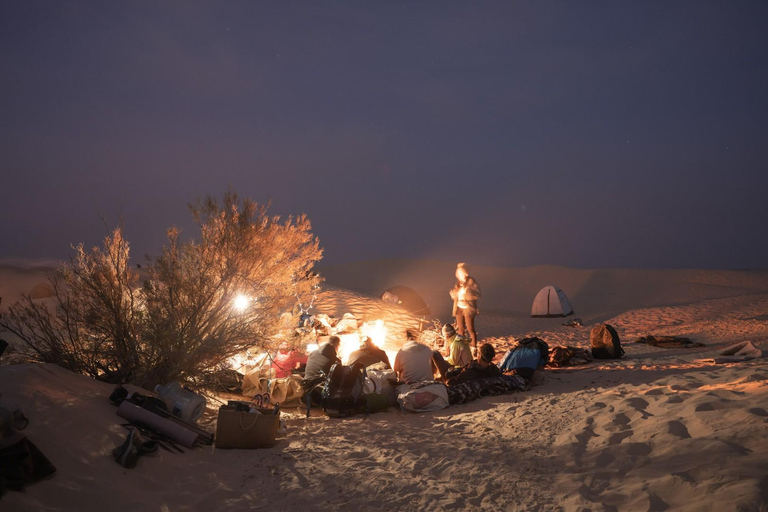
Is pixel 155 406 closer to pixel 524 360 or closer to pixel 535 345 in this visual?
pixel 524 360

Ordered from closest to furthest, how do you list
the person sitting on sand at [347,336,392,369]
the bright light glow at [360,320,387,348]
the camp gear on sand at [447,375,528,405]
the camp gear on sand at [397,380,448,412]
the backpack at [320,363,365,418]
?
the backpack at [320,363,365,418] → the camp gear on sand at [397,380,448,412] → the camp gear on sand at [447,375,528,405] → the person sitting on sand at [347,336,392,369] → the bright light glow at [360,320,387,348]

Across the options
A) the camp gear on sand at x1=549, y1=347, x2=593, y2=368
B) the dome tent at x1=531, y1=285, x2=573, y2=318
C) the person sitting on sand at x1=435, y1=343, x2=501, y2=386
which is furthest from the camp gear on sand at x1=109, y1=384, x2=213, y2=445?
the dome tent at x1=531, y1=285, x2=573, y2=318

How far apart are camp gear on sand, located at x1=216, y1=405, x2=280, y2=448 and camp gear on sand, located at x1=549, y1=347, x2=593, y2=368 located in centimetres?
626

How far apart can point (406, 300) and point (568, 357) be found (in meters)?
11.5

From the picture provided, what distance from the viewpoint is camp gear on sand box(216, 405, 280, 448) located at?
17.1 feet

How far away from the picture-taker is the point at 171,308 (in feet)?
21.7

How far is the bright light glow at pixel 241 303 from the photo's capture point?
7.31 metres

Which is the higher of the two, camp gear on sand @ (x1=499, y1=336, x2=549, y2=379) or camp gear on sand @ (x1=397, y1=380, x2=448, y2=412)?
camp gear on sand @ (x1=499, y1=336, x2=549, y2=379)

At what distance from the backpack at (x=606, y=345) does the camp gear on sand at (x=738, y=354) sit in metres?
1.44

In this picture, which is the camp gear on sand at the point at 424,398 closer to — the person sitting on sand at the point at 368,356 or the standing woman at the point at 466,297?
the person sitting on sand at the point at 368,356

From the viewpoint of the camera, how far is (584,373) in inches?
335

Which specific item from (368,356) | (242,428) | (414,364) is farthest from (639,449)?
(368,356)

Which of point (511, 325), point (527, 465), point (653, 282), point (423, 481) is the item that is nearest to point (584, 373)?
point (527, 465)

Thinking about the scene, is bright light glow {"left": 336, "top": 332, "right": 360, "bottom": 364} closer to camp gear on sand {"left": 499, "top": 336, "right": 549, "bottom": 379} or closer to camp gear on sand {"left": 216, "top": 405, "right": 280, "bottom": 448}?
camp gear on sand {"left": 499, "top": 336, "right": 549, "bottom": 379}
